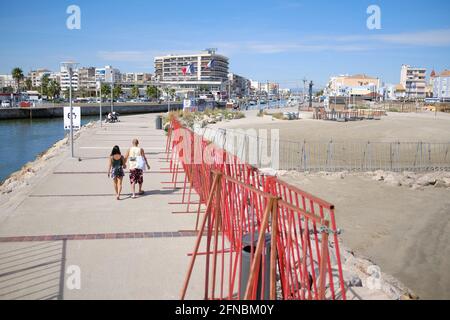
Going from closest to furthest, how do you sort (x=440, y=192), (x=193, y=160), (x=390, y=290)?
(x=390, y=290), (x=193, y=160), (x=440, y=192)

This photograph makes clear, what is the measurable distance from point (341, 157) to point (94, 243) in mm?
17437

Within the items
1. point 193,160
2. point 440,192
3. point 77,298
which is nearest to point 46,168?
point 193,160

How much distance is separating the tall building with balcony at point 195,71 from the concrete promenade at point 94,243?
5792 inches

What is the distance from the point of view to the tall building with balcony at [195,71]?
163125 millimetres

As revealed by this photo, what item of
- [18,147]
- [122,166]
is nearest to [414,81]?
[18,147]

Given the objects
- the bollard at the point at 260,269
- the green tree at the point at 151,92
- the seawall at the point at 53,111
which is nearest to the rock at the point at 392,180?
the bollard at the point at 260,269

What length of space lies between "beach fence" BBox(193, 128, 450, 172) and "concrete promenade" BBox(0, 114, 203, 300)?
847cm

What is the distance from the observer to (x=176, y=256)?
22.3 feet

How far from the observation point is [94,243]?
730cm

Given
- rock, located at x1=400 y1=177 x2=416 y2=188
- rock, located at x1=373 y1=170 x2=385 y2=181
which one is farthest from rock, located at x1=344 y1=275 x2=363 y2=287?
rock, located at x1=373 y1=170 x2=385 y2=181

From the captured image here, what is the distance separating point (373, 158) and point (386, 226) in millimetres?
12151

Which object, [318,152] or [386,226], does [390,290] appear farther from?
[318,152]

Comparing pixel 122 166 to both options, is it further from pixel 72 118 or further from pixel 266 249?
pixel 72 118

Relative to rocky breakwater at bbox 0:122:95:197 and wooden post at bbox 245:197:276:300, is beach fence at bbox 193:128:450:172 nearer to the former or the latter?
rocky breakwater at bbox 0:122:95:197
